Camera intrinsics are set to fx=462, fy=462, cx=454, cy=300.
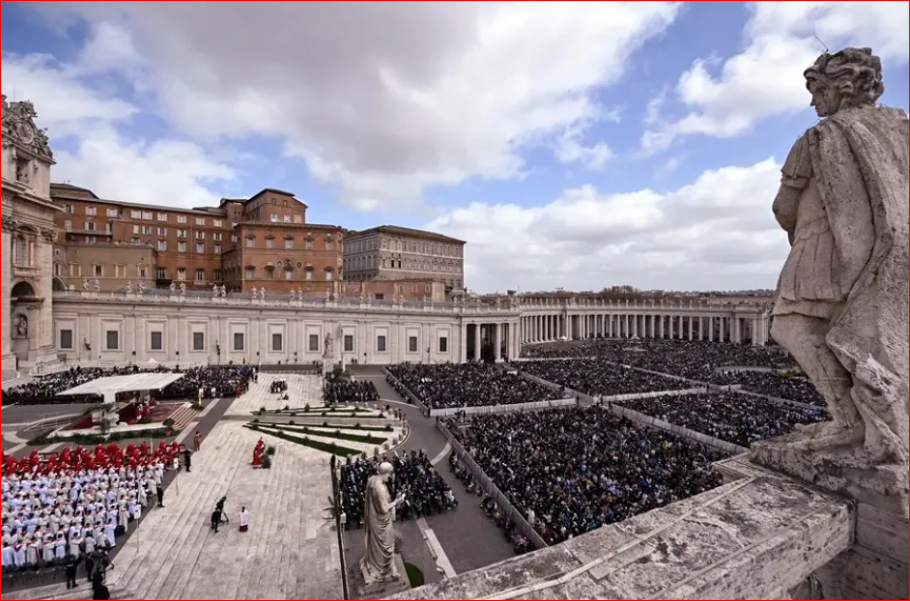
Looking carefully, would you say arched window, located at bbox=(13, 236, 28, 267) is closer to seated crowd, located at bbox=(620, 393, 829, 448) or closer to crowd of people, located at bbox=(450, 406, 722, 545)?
crowd of people, located at bbox=(450, 406, 722, 545)

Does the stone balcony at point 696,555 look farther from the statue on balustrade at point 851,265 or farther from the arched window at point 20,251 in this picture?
the arched window at point 20,251

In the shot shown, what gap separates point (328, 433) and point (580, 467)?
43.4ft

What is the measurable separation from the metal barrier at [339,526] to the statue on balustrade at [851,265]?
10477mm

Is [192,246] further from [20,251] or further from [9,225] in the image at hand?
[9,225]

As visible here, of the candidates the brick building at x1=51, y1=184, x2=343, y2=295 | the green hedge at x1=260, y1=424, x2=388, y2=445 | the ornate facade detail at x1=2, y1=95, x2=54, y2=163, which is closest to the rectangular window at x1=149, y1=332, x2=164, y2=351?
the brick building at x1=51, y1=184, x2=343, y2=295

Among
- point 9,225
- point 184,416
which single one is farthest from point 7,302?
point 184,416

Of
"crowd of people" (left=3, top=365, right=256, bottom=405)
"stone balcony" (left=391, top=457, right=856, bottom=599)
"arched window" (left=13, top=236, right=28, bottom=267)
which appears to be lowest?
"crowd of people" (left=3, top=365, right=256, bottom=405)

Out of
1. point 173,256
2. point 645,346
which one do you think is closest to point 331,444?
point 173,256

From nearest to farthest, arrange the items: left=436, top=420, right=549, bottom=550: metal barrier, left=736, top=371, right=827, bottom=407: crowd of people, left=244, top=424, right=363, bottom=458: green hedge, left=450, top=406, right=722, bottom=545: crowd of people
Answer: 1. left=436, top=420, right=549, bottom=550: metal barrier
2. left=450, top=406, right=722, bottom=545: crowd of people
3. left=244, top=424, right=363, bottom=458: green hedge
4. left=736, top=371, right=827, bottom=407: crowd of people

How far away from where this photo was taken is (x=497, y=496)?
1695cm

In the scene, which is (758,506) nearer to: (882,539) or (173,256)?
(882,539)

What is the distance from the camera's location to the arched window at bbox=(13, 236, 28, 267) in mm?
37000

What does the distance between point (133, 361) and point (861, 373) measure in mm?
53736

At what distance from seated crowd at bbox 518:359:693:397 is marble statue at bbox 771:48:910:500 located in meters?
28.8
